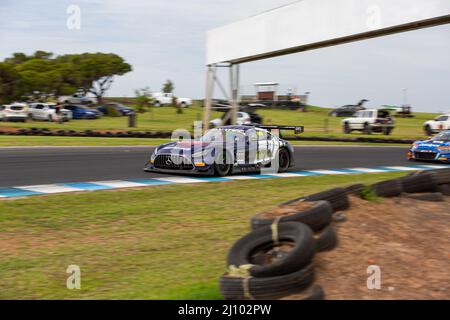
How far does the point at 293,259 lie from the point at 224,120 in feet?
72.1

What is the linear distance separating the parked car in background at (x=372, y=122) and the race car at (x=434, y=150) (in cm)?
1693

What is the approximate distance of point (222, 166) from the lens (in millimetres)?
11617

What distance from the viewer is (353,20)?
58.3ft

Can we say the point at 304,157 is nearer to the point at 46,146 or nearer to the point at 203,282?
the point at 46,146

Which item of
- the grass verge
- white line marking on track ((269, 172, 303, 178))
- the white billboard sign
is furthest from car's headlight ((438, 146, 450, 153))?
the grass verge

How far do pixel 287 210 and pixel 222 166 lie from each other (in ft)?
20.3

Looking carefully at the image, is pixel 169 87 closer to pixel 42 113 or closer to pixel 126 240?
pixel 42 113

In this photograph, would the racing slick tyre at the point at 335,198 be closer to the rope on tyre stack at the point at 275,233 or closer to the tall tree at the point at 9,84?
the rope on tyre stack at the point at 275,233

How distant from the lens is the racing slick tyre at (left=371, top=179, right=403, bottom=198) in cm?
684

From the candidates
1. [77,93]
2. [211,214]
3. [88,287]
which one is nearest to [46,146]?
[211,214]

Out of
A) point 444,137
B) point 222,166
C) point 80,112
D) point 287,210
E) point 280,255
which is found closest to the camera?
point 280,255

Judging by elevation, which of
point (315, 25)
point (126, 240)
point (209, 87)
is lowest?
Result: point (126, 240)

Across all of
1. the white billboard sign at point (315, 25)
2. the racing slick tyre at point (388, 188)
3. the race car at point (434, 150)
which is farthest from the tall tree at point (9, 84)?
the racing slick tyre at point (388, 188)

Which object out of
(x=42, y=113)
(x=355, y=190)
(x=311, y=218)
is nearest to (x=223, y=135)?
(x=355, y=190)
